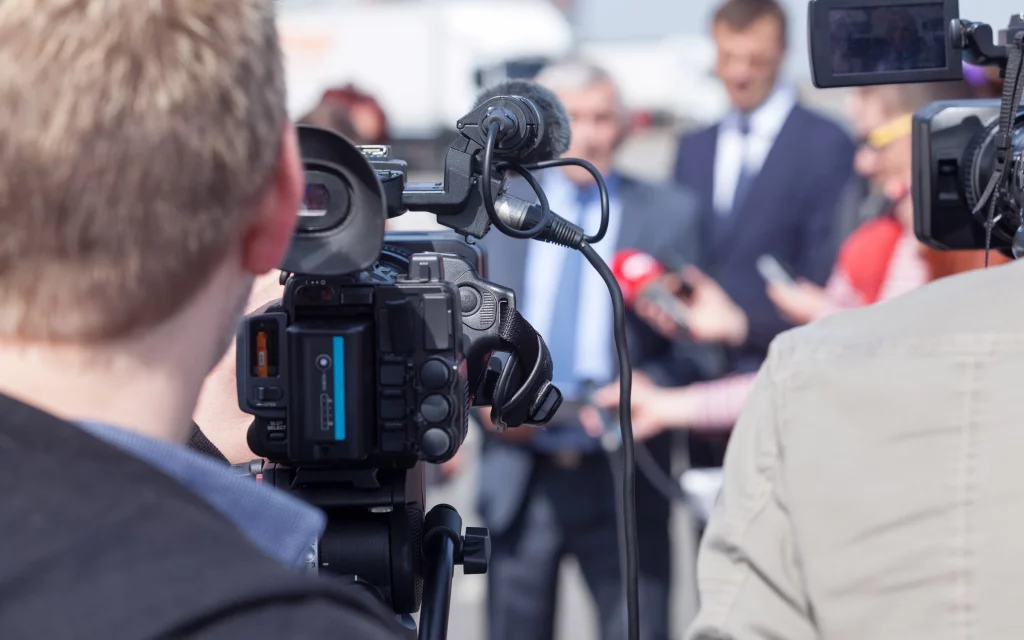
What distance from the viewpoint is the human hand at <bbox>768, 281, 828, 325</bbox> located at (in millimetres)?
3607

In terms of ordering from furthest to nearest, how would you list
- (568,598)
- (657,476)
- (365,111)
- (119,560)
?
(568,598)
(365,111)
(657,476)
(119,560)

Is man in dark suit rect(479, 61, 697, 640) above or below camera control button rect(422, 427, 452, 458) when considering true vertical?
below

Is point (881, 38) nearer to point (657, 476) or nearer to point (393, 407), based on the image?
point (393, 407)

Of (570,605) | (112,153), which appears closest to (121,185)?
(112,153)

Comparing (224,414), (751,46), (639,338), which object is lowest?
(639,338)

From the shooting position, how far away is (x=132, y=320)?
0.89m

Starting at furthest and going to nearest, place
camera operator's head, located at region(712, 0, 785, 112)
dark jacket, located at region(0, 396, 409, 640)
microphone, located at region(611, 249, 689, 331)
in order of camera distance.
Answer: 1. camera operator's head, located at region(712, 0, 785, 112)
2. microphone, located at region(611, 249, 689, 331)
3. dark jacket, located at region(0, 396, 409, 640)

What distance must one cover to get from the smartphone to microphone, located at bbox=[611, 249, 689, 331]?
1.11 ft

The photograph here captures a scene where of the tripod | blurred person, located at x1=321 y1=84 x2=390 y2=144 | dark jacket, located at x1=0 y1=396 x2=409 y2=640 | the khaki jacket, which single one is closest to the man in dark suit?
blurred person, located at x1=321 y1=84 x2=390 y2=144

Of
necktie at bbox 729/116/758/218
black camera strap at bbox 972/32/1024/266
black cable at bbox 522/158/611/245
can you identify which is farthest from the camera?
necktie at bbox 729/116/758/218

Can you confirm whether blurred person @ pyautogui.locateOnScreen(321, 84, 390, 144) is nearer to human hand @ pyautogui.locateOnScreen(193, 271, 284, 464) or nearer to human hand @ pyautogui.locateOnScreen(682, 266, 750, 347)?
human hand @ pyautogui.locateOnScreen(682, 266, 750, 347)

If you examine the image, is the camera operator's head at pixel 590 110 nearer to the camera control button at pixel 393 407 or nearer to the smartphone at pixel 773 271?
the smartphone at pixel 773 271

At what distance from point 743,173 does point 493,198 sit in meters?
2.42

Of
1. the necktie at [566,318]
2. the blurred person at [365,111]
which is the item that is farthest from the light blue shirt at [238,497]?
the blurred person at [365,111]
